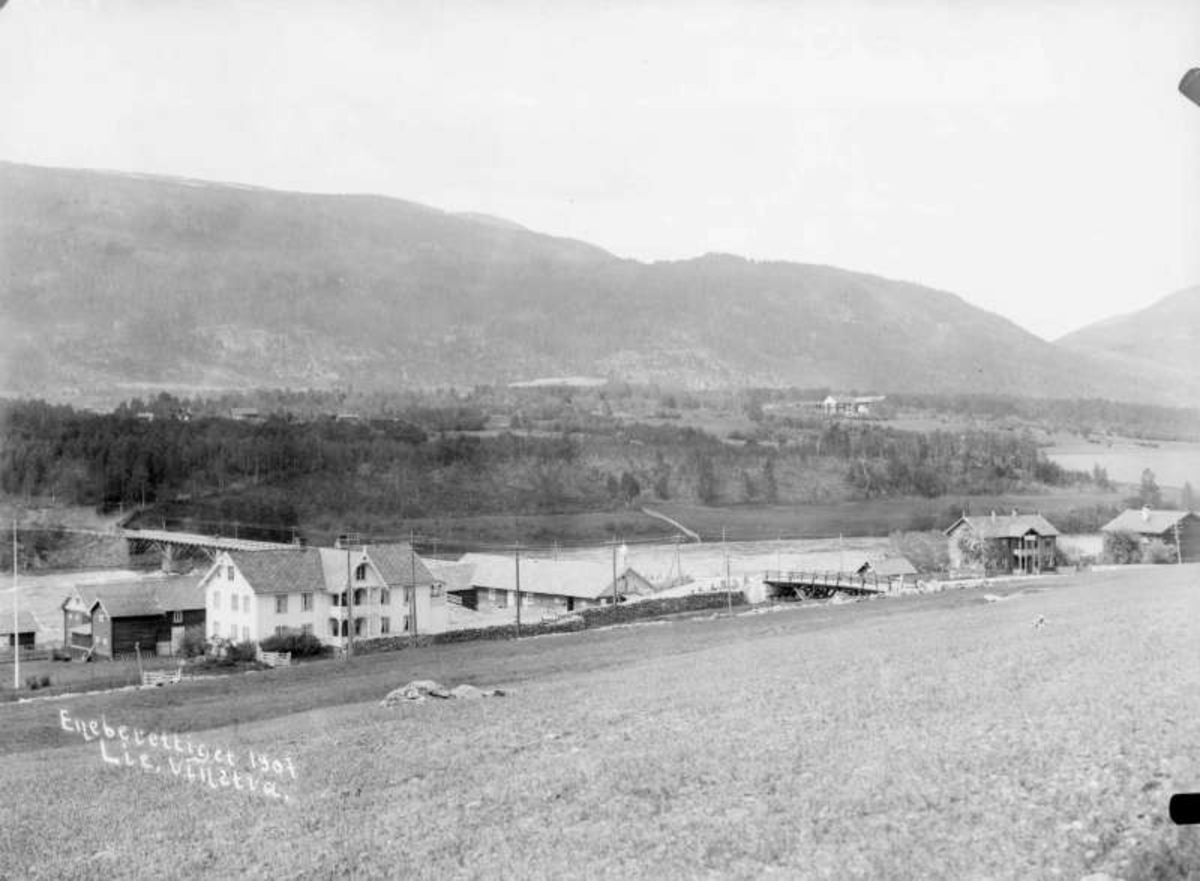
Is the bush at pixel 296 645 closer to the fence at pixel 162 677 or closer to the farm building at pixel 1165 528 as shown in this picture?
the fence at pixel 162 677

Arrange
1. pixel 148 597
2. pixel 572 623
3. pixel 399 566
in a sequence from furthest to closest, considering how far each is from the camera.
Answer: pixel 399 566 < pixel 148 597 < pixel 572 623

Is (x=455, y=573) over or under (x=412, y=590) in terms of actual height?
under

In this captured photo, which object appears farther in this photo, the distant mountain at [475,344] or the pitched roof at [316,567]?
the distant mountain at [475,344]

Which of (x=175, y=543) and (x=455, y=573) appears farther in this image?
(x=175, y=543)

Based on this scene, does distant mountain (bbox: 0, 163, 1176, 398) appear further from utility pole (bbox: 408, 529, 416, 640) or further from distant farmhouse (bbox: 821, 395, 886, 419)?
utility pole (bbox: 408, 529, 416, 640)

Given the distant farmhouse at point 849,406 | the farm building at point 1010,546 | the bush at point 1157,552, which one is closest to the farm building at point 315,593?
the farm building at point 1010,546

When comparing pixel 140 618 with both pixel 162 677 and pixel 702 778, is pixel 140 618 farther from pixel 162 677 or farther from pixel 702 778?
pixel 702 778

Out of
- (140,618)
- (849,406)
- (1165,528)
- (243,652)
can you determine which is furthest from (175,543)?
(849,406)

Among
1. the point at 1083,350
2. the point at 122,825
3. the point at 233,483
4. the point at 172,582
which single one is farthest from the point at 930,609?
the point at 1083,350

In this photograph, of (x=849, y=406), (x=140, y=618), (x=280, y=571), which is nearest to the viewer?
(x=280, y=571)
